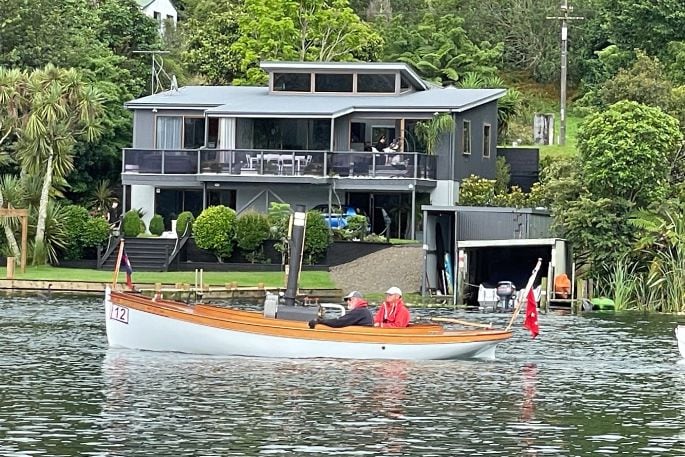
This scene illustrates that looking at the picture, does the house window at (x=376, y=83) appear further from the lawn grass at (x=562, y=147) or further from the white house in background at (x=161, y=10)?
the white house in background at (x=161, y=10)

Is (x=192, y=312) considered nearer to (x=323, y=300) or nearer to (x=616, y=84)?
(x=323, y=300)

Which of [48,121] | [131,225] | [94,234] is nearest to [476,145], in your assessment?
[131,225]

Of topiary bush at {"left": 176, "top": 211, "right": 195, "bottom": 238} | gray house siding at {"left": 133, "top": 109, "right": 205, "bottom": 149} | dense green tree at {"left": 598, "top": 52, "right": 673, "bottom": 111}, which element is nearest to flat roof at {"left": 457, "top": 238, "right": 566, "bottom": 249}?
dense green tree at {"left": 598, "top": 52, "right": 673, "bottom": 111}

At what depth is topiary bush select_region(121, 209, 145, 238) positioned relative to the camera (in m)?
62.2

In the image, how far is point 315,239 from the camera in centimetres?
5950

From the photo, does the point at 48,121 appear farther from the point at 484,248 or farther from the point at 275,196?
the point at 484,248

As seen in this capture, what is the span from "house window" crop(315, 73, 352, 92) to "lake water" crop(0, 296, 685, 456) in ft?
101

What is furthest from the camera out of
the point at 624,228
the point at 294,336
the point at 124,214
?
the point at 124,214

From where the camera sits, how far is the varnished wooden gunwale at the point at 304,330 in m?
35.0

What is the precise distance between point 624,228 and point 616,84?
44.2 feet

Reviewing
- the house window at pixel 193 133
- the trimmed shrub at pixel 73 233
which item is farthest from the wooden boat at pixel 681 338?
the house window at pixel 193 133

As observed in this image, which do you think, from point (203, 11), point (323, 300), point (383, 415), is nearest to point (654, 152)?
point (323, 300)

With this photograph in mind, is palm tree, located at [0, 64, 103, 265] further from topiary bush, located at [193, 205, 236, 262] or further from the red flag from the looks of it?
the red flag

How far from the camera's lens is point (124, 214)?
6372cm
